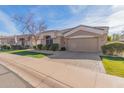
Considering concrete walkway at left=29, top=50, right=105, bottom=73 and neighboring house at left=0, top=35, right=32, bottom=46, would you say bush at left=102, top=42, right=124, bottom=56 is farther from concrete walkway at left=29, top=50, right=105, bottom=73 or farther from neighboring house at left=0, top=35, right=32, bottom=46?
neighboring house at left=0, top=35, right=32, bottom=46

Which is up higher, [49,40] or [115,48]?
[49,40]

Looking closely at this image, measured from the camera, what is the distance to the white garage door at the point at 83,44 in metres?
16.0

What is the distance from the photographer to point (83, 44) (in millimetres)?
16953

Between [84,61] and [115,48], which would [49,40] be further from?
[84,61]

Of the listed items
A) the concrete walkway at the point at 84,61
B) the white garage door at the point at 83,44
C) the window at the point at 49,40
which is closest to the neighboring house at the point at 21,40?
the window at the point at 49,40

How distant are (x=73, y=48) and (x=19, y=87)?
14.0m

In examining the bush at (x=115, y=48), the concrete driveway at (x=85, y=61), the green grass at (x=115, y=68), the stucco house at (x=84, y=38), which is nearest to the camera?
the green grass at (x=115, y=68)

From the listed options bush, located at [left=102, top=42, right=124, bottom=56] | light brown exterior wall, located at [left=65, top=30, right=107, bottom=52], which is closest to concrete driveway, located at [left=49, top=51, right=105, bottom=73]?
bush, located at [left=102, top=42, right=124, bottom=56]

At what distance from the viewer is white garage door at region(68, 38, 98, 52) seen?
16.0 metres

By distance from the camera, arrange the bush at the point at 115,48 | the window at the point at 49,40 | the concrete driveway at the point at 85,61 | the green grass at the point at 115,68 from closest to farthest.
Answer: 1. the green grass at the point at 115,68
2. the concrete driveway at the point at 85,61
3. the bush at the point at 115,48
4. the window at the point at 49,40

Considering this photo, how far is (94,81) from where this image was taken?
488 cm

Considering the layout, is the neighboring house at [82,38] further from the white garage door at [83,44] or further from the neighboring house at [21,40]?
the neighboring house at [21,40]

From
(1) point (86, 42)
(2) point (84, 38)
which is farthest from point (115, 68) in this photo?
(2) point (84, 38)
